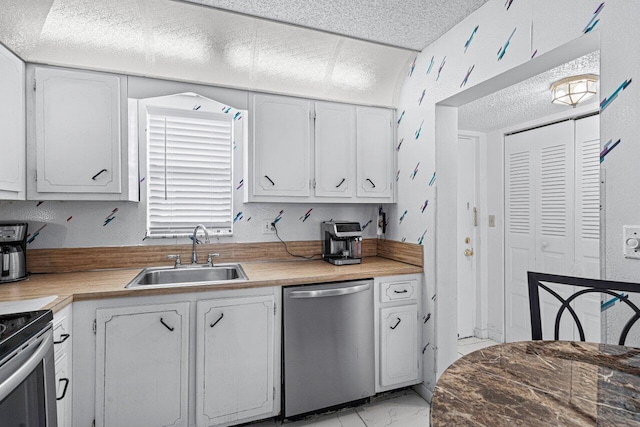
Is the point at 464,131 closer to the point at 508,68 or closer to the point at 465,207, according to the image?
the point at 465,207

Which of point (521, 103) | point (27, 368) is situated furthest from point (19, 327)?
point (521, 103)

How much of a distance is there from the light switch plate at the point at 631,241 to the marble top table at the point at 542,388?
461 millimetres

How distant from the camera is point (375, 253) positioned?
9.96 feet

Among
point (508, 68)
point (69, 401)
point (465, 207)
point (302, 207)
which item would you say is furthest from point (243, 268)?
point (465, 207)

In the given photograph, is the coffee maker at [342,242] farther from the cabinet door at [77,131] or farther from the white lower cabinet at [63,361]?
the white lower cabinet at [63,361]

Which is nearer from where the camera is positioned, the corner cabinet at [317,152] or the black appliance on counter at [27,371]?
the black appliance on counter at [27,371]


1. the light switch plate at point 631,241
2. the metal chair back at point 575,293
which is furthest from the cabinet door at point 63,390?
the light switch plate at point 631,241

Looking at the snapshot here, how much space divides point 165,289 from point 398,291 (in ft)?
5.01

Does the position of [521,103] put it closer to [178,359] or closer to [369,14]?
[369,14]

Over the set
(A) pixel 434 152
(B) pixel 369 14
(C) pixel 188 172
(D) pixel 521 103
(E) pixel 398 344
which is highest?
(B) pixel 369 14

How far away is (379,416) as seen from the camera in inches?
85.5

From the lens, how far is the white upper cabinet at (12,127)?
170 centimetres

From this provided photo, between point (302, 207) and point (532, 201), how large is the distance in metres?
2.22

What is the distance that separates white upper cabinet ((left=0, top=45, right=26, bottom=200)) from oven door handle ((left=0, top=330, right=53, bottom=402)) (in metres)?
1.02
